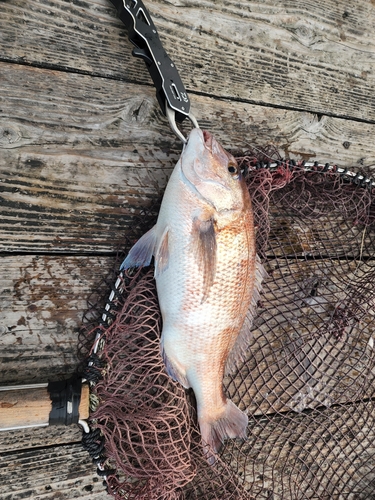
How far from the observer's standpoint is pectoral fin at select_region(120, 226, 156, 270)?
1.47 m

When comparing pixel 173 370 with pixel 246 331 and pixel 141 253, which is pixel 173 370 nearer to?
pixel 246 331

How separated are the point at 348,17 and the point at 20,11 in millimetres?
1494

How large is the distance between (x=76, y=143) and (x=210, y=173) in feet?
1.70

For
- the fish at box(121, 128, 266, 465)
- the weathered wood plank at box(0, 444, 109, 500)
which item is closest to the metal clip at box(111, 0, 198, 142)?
the fish at box(121, 128, 266, 465)

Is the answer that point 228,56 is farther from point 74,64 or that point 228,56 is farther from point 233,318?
point 233,318

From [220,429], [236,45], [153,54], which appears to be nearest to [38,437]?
[220,429]

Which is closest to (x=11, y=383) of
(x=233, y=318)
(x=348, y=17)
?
(x=233, y=318)

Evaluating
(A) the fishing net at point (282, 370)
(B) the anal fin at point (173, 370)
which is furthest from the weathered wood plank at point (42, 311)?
(B) the anal fin at point (173, 370)

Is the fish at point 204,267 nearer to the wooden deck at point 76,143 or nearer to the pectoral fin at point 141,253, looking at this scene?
the pectoral fin at point 141,253

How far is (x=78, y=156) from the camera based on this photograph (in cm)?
154

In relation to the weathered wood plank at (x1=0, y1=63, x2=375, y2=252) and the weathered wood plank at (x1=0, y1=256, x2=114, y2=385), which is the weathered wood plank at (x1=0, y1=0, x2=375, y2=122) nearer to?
the weathered wood plank at (x1=0, y1=63, x2=375, y2=252)

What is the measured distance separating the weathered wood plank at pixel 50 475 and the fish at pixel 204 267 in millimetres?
494

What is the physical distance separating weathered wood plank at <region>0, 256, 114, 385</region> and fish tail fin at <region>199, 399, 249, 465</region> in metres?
0.55

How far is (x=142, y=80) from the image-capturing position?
164 cm
